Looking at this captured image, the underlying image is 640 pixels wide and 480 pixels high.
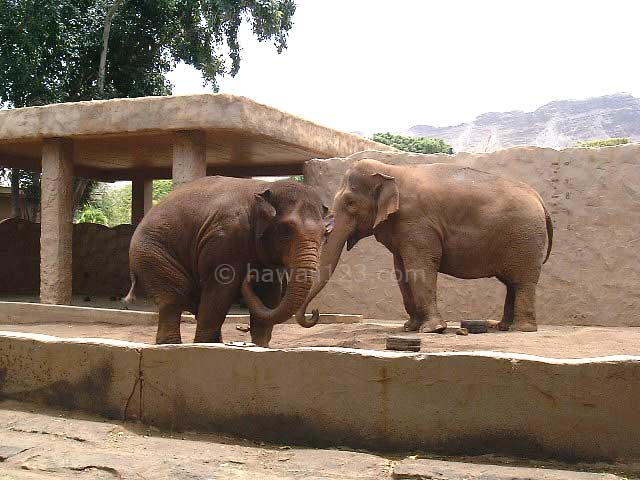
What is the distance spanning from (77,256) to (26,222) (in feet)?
4.00

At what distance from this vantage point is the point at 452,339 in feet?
21.2

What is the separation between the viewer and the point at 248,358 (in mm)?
4555

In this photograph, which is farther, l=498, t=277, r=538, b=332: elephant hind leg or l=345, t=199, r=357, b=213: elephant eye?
l=345, t=199, r=357, b=213: elephant eye

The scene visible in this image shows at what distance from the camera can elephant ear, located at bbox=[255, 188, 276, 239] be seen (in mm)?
5910

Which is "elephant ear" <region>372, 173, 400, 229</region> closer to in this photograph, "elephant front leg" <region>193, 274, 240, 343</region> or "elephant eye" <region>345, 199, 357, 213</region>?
"elephant eye" <region>345, 199, 357, 213</region>

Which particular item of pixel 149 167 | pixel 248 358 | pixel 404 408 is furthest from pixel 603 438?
pixel 149 167

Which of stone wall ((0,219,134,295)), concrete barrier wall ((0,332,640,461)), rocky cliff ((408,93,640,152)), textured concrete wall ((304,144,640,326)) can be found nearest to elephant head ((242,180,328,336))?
concrete barrier wall ((0,332,640,461))

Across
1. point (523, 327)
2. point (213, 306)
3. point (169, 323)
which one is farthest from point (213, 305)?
point (523, 327)

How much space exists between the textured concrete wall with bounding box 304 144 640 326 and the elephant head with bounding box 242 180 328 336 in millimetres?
4272

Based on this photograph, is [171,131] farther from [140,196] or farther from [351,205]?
[140,196]

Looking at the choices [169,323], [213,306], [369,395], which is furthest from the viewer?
[169,323]

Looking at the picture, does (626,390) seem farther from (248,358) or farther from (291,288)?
(291,288)

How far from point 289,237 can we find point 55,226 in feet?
19.9

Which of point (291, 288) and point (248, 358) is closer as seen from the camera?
point (248, 358)
